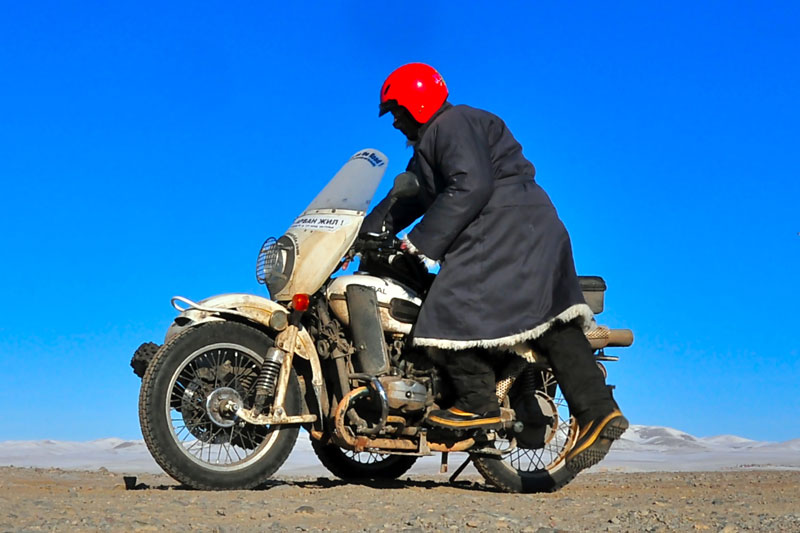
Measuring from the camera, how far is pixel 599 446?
16.9ft

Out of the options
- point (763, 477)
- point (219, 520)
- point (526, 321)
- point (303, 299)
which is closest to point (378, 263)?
point (303, 299)

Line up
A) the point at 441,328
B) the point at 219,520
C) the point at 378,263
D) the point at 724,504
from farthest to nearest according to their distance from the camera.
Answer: the point at 378,263 → the point at 441,328 → the point at 724,504 → the point at 219,520

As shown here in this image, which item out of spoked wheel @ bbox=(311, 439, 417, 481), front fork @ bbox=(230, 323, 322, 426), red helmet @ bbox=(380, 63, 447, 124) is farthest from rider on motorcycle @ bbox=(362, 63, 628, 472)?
spoked wheel @ bbox=(311, 439, 417, 481)

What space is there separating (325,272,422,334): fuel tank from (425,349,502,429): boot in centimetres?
34

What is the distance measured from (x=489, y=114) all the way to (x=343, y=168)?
3.77 feet

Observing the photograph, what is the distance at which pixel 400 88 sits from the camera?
584 centimetres

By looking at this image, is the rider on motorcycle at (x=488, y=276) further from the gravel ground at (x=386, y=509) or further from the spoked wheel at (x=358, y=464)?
the spoked wheel at (x=358, y=464)

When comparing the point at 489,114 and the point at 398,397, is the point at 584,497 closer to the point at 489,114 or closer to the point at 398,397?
the point at 398,397

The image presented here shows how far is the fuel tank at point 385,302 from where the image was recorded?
5.69 meters

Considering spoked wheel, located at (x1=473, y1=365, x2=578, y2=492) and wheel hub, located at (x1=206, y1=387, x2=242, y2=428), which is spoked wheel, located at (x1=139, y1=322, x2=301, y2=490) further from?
spoked wheel, located at (x1=473, y1=365, x2=578, y2=492)

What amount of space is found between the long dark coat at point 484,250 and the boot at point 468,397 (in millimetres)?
129

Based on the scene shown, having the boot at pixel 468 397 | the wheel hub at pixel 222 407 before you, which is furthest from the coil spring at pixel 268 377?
the boot at pixel 468 397

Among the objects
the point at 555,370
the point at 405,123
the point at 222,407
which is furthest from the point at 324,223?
the point at 555,370

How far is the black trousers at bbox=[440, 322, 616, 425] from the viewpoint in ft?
17.8
